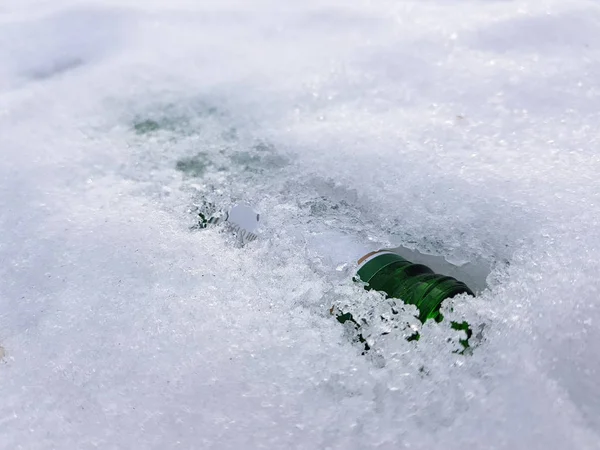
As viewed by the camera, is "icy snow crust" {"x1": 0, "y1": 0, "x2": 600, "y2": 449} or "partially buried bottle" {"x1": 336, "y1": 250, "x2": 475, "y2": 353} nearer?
"icy snow crust" {"x1": 0, "y1": 0, "x2": 600, "y2": 449}

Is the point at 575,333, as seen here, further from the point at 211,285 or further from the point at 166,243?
the point at 166,243

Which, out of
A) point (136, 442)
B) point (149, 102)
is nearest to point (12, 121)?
point (149, 102)

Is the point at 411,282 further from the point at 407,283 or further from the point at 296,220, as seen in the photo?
the point at 296,220

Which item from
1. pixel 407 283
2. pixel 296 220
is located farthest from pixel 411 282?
pixel 296 220

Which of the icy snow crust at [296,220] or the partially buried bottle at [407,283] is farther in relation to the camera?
the partially buried bottle at [407,283]

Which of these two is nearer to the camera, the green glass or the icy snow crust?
the icy snow crust
